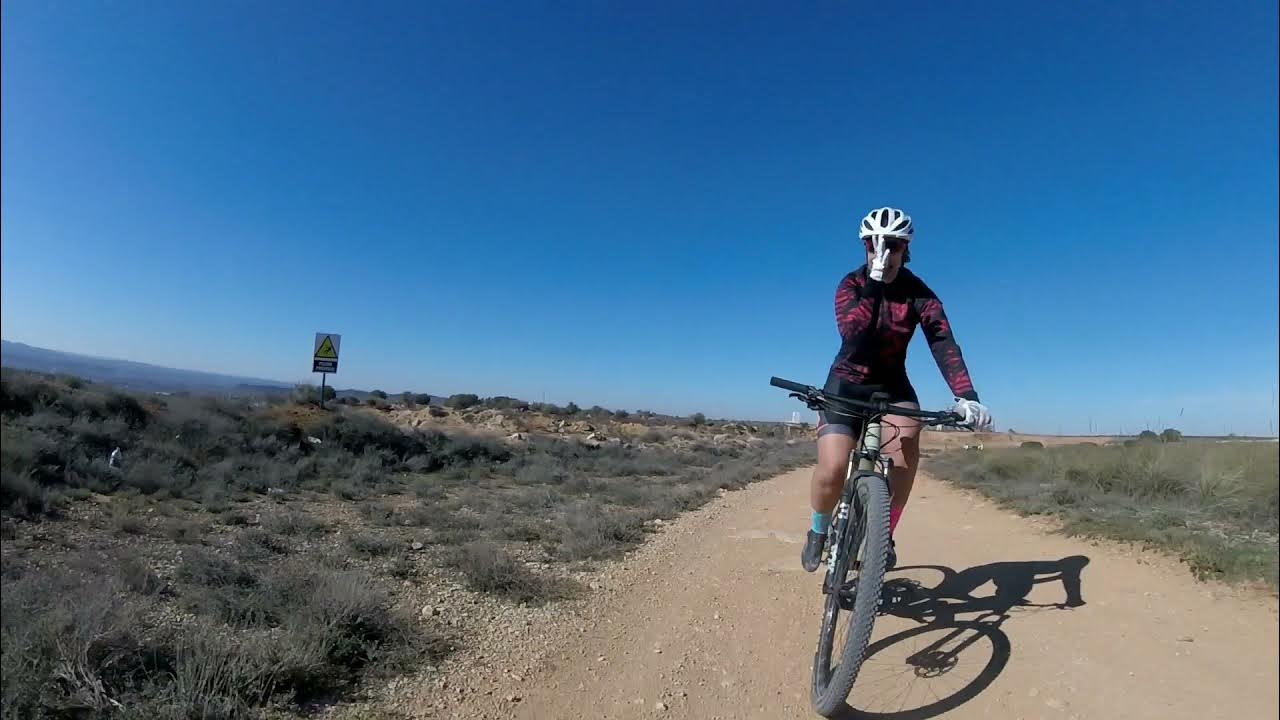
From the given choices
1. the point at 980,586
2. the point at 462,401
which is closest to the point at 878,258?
the point at 980,586

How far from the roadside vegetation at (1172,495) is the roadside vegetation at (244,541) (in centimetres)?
400

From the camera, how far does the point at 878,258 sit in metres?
3.21

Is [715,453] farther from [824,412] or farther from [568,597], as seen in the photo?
[824,412]

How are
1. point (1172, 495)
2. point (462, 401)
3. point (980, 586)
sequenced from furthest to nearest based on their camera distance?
1. point (462, 401)
2. point (1172, 495)
3. point (980, 586)

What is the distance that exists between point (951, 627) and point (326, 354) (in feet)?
48.7

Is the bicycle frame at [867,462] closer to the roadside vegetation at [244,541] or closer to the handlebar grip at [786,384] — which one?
the handlebar grip at [786,384]

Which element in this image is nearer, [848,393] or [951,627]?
[848,393]

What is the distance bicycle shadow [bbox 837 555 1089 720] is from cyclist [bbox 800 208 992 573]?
57 cm

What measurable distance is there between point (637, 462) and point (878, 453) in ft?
42.1

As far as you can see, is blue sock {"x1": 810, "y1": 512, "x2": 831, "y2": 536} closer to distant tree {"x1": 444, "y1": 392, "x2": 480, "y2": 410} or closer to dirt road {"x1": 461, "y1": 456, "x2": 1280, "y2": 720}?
dirt road {"x1": 461, "y1": 456, "x2": 1280, "y2": 720}

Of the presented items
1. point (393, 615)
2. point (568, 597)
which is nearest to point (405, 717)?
point (393, 615)

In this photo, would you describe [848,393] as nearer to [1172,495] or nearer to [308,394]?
[1172,495]

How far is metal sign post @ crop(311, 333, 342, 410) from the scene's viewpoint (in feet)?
47.9

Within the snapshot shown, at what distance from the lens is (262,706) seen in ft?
9.25
